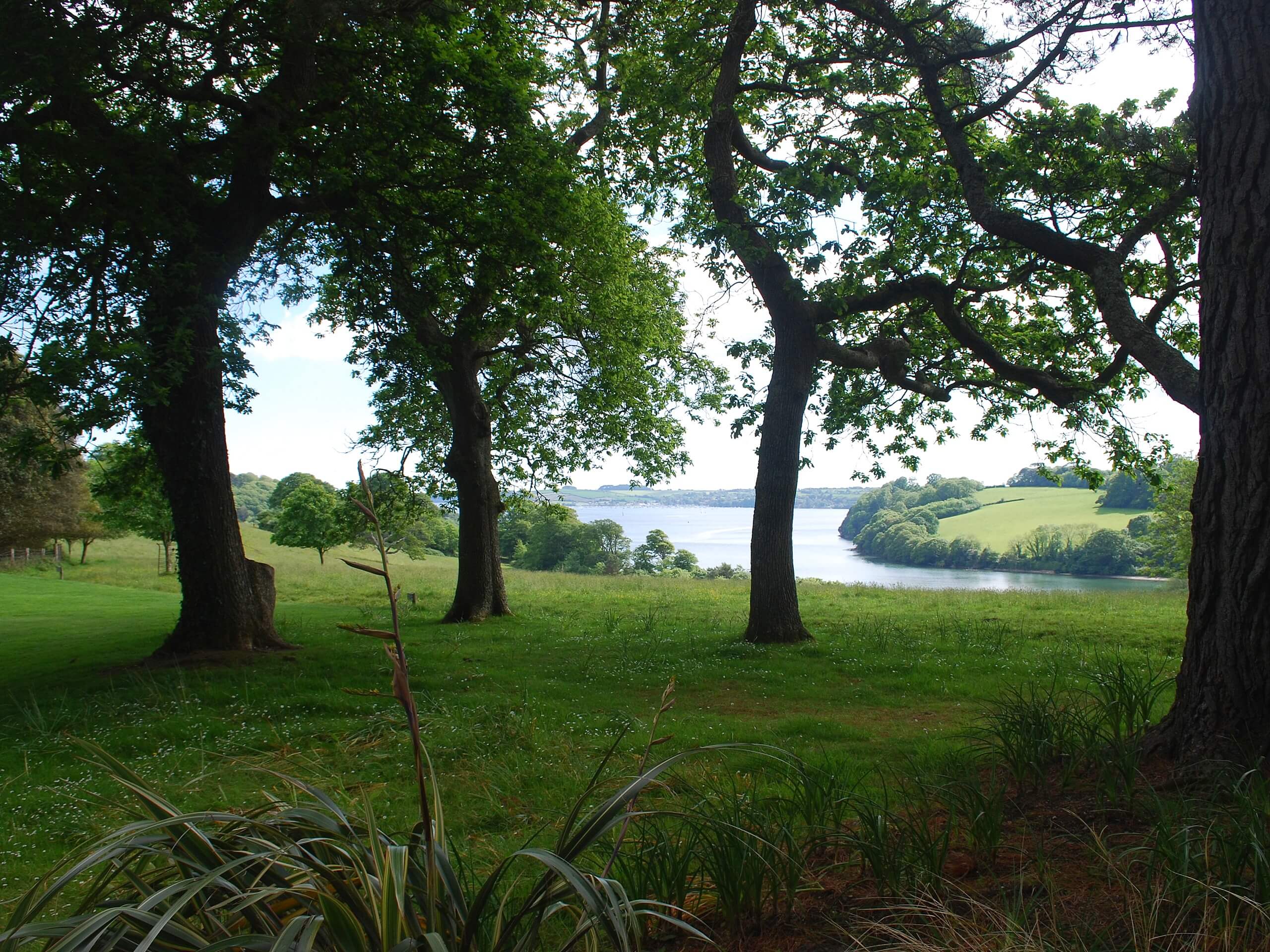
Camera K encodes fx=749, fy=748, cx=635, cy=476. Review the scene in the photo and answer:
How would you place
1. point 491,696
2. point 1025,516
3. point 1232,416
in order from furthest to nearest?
point 1025,516
point 491,696
point 1232,416

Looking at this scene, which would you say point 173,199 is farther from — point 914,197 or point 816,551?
point 816,551

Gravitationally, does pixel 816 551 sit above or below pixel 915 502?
below

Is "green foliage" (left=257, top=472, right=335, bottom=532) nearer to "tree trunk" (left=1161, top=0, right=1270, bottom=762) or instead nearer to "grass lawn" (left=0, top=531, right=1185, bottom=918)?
"grass lawn" (left=0, top=531, right=1185, bottom=918)

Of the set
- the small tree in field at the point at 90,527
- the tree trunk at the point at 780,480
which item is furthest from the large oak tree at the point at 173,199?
the small tree in field at the point at 90,527

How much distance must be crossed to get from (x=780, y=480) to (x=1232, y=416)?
8.36 m

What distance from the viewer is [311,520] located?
43312mm

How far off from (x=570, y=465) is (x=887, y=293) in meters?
8.92

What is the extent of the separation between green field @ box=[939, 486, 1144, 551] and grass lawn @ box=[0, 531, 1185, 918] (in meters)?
42.8

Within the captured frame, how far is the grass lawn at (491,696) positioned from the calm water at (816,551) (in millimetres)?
3499

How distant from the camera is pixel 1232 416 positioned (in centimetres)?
407

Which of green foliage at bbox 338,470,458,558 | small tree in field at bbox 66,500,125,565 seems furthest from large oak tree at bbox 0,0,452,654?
small tree in field at bbox 66,500,125,565

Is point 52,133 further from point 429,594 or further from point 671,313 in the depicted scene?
point 429,594

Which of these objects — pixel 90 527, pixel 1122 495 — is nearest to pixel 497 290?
Answer: pixel 90 527

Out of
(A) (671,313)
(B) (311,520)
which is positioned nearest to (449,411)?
(A) (671,313)
